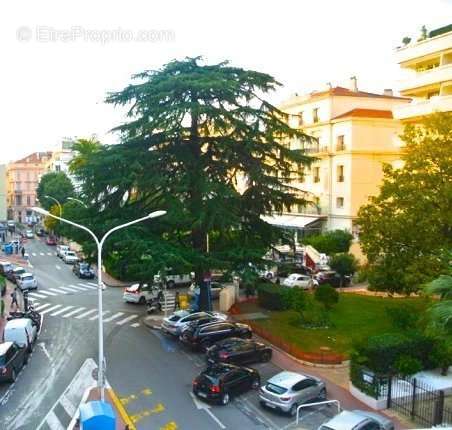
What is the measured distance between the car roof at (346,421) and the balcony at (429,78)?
26.3m

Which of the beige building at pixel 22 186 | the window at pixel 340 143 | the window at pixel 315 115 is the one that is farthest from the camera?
the beige building at pixel 22 186

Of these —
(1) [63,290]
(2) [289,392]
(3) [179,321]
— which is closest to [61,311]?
(1) [63,290]

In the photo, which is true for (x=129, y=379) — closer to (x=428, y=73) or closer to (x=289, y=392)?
(x=289, y=392)

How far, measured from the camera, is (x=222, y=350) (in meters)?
25.3

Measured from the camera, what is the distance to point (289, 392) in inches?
805

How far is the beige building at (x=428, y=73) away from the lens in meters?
36.4

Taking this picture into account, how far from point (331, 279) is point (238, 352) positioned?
2220cm

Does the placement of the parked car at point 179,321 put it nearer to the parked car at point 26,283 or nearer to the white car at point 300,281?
the white car at point 300,281

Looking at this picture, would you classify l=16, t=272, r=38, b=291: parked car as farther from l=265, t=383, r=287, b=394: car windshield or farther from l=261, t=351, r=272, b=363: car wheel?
l=265, t=383, r=287, b=394: car windshield

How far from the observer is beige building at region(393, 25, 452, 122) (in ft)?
119

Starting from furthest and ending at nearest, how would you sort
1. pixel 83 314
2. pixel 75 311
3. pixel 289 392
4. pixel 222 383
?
pixel 75 311, pixel 83 314, pixel 222 383, pixel 289 392

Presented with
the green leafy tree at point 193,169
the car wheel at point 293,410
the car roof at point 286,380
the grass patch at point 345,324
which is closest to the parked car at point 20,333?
the green leafy tree at point 193,169

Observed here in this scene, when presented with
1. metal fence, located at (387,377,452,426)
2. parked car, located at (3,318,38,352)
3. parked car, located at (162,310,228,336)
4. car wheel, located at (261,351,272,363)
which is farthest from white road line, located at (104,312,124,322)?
metal fence, located at (387,377,452,426)

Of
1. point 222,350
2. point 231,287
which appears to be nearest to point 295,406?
point 222,350
